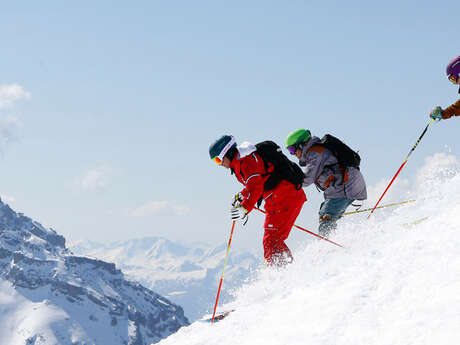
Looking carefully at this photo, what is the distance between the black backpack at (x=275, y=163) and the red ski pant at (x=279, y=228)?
42 cm

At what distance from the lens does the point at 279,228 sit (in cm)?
886

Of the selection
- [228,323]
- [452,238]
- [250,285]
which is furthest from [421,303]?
[250,285]

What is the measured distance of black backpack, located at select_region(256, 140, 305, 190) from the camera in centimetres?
864

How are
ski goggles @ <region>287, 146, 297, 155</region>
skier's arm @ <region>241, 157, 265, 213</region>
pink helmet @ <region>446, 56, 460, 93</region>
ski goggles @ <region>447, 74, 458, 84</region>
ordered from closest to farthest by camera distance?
skier's arm @ <region>241, 157, 265, 213</region>, pink helmet @ <region>446, 56, 460, 93</region>, ski goggles @ <region>447, 74, 458, 84</region>, ski goggles @ <region>287, 146, 297, 155</region>

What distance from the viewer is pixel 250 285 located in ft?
26.7

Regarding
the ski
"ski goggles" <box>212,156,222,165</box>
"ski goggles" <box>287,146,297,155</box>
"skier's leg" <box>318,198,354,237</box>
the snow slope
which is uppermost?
"ski goggles" <box>212,156,222,165</box>

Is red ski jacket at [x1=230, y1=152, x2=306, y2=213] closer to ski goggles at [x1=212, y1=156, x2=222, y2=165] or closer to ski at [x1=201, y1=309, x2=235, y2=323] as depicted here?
ski goggles at [x1=212, y1=156, x2=222, y2=165]

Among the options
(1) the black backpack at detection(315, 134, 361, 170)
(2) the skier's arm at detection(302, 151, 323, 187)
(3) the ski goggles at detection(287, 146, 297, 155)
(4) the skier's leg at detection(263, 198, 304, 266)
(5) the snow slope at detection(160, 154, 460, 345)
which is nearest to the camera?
(5) the snow slope at detection(160, 154, 460, 345)

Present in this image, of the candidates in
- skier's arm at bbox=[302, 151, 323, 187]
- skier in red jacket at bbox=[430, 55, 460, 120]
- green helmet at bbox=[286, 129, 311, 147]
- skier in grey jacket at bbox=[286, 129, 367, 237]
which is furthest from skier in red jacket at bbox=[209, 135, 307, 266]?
skier in red jacket at bbox=[430, 55, 460, 120]

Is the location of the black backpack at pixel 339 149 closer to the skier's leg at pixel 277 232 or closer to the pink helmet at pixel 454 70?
the skier's leg at pixel 277 232

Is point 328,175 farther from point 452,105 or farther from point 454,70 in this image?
point 454,70

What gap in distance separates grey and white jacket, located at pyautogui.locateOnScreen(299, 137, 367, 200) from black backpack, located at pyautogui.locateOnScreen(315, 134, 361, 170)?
82mm

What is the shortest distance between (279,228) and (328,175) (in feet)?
5.80

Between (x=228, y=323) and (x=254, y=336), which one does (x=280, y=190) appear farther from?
(x=254, y=336)
